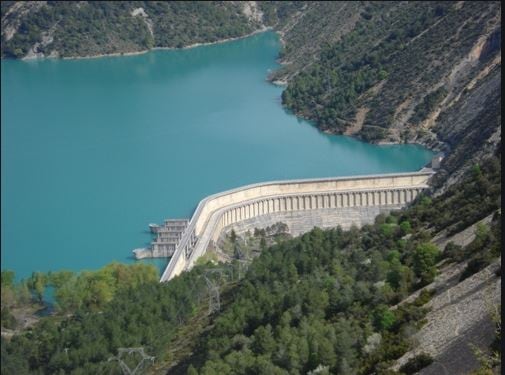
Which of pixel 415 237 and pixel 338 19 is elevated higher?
pixel 338 19

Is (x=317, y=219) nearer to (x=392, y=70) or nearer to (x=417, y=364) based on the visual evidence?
(x=392, y=70)

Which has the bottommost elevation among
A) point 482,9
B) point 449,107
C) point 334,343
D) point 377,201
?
point 334,343

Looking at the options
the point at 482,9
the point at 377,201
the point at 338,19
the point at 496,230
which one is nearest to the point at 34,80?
the point at 338,19

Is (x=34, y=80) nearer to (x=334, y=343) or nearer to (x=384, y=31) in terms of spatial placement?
(x=384, y=31)

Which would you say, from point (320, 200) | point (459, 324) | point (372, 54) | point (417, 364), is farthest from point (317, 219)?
point (417, 364)

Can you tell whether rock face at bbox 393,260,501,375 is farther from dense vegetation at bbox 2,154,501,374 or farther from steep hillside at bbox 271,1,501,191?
Answer: steep hillside at bbox 271,1,501,191

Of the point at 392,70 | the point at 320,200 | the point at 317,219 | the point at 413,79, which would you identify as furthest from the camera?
the point at 392,70
